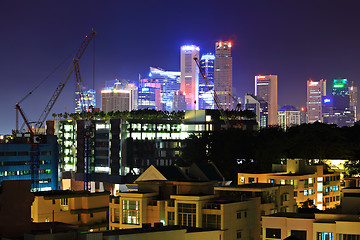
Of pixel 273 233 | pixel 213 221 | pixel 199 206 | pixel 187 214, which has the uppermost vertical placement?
pixel 199 206

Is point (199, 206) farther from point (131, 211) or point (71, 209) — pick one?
point (71, 209)

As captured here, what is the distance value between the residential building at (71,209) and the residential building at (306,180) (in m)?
19.7

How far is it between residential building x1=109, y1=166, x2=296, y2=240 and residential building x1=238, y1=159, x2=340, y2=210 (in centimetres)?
1294

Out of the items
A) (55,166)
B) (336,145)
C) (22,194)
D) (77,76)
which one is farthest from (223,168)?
(77,76)

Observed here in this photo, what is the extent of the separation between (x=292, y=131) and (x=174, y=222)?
56480 millimetres

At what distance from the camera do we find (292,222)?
32031 mm

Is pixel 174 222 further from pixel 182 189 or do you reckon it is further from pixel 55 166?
pixel 55 166

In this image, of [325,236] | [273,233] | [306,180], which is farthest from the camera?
[306,180]

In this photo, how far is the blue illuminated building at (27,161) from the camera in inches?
3853

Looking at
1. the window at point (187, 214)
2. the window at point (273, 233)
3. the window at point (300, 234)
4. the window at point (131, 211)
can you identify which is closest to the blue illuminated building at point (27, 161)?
the window at point (131, 211)

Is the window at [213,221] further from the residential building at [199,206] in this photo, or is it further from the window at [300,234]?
the window at [300,234]

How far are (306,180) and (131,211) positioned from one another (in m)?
23.4

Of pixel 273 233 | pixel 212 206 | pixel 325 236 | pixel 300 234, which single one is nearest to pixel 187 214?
pixel 212 206

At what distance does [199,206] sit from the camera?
3722cm
